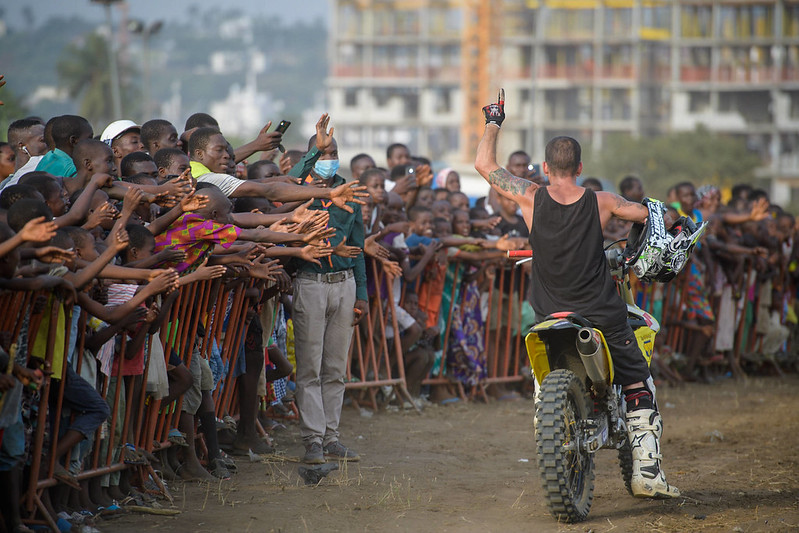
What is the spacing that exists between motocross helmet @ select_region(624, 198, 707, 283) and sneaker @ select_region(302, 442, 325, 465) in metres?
2.64

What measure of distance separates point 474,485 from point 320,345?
58.4 inches

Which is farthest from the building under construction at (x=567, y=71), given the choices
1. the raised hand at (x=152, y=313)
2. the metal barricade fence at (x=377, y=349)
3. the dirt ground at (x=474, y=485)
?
the raised hand at (x=152, y=313)

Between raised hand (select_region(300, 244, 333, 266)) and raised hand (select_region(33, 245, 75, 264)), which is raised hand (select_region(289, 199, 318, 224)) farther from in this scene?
raised hand (select_region(33, 245, 75, 264))

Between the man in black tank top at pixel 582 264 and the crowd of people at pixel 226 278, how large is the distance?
131 cm

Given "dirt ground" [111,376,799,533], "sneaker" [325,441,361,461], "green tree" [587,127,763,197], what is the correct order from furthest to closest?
"green tree" [587,127,763,197] → "sneaker" [325,441,361,461] → "dirt ground" [111,376,799,533]

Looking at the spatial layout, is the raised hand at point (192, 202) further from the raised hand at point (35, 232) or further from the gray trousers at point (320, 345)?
the gray trousers at point (320, 345)

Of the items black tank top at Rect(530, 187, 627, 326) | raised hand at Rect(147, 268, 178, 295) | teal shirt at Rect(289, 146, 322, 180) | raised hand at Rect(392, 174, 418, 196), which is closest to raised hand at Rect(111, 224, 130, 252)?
raised hand at Rect(147, 268, 178, 295)

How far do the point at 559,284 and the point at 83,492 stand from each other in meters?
2.95

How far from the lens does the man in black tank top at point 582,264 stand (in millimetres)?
6516

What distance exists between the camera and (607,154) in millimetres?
73062

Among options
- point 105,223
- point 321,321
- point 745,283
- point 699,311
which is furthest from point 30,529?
point 745,283

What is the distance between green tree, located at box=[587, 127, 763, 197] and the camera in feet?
226

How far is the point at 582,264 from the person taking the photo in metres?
6.52

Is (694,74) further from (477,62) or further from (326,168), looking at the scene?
(326,168)
